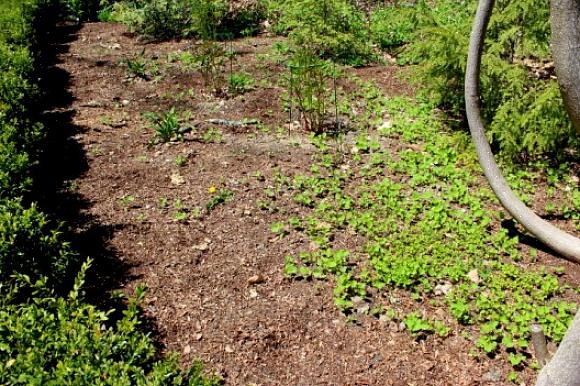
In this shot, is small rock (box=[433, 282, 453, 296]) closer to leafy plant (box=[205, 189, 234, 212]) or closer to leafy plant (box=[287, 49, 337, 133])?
leafy plant (box=[205, 189, 234, 212])

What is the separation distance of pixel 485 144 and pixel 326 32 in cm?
621

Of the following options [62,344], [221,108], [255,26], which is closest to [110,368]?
[62,344]

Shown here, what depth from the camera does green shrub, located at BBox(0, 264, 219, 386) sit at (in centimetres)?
200

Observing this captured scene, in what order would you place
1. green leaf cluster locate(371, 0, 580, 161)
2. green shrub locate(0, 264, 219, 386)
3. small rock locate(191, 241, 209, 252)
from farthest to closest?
green leaf cluster locate(371, 0, 580, 161)
small rock locate(191, 241, 209, 252)
green shrub locate(0, 264, 219, 386)

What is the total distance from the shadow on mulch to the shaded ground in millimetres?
30

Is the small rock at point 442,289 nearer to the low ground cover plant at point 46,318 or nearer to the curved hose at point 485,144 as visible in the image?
the low ground cover plant at point 46,318

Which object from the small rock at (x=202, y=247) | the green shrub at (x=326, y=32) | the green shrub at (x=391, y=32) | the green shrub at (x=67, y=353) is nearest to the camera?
the green shrub at (x=67, y=353)

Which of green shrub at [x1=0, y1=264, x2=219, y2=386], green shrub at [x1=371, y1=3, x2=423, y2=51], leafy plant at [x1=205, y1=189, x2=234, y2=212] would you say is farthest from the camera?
green shrub at [x1=371, y1=3, x2=423, y2=51]

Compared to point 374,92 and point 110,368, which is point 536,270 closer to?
point 110,368

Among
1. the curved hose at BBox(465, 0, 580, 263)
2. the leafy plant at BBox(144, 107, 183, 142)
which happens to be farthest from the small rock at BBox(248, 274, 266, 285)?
the leafy plant at BBox(144, 107, 183, 142)

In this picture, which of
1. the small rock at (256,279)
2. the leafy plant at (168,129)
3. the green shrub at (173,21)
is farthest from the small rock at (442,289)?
the green shrub at (173,21)

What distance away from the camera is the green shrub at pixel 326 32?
7.36m

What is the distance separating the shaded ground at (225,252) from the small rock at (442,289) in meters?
0.40

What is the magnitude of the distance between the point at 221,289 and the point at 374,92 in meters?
3.89
